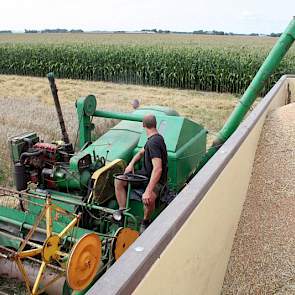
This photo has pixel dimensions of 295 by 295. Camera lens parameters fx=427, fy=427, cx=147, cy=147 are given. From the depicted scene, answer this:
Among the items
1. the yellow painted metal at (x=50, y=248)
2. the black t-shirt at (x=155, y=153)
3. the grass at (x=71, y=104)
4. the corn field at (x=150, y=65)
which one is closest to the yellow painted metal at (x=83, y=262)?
the yellow painted metal at (x=50, y=248)

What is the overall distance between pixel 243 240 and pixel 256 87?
2485mm

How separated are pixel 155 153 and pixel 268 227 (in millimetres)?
1232

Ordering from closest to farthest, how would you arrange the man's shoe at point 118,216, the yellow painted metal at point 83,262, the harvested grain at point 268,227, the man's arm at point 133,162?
the yellow painted metal at point 83,262, the harvested grain at point 268,227, the man's shoe at point 118,216, the man's arm at point 133,162

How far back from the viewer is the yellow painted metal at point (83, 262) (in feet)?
9.02

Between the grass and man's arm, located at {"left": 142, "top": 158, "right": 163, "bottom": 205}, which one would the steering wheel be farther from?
the grass

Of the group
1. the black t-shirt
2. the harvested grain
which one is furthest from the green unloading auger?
→ the black t-shirt

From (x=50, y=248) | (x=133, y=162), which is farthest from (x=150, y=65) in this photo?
(x=50, y=248)

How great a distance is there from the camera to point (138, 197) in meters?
4.16

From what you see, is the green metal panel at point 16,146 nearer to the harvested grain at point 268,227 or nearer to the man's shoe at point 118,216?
the man's shoe at point 118,216

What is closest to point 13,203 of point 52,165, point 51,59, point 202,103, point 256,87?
point 52,165

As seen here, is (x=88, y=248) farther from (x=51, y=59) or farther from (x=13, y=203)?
(x=51, y=59)

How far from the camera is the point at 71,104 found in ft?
44.1

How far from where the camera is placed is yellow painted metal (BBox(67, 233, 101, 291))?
9.02ft

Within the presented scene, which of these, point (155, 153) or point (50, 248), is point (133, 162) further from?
point (50, 248)
